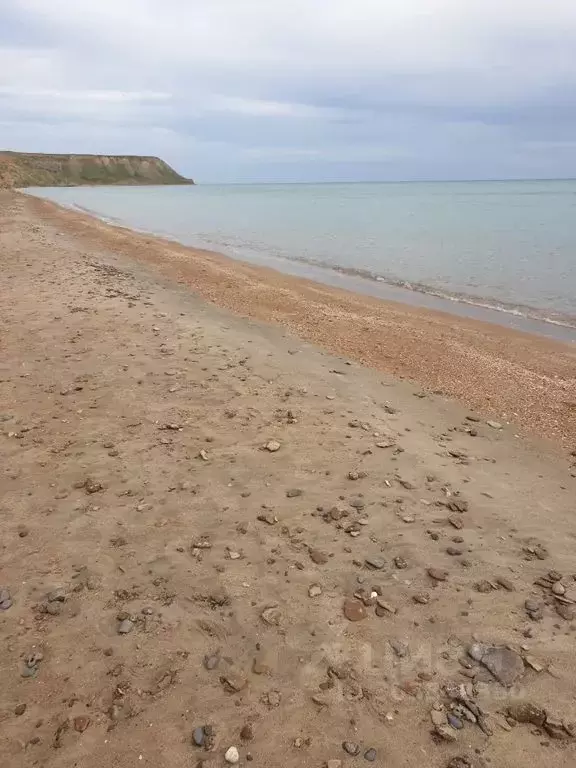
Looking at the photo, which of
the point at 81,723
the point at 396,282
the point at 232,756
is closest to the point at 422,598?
the point at 232,756

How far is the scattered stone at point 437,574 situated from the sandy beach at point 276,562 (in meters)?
0.03

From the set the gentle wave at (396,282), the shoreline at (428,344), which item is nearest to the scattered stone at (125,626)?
the shoreline at (428,344)

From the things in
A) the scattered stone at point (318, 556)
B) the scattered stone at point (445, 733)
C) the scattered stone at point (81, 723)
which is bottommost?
the scattered stone at point (81, 723)

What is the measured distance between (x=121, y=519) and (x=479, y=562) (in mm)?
2796

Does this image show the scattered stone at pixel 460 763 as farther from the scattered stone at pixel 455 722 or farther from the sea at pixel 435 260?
the sea at pixel 435 260

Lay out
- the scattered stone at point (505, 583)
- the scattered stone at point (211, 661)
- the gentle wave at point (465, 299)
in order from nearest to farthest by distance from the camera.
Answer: the scattered stone at point (211, 661)
the scattered stone at point (505, 583)
the gentle wave at point (465, 299)

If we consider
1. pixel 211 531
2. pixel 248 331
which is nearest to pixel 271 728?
pixel 211 531

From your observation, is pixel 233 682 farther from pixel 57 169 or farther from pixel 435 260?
pixel 57 169

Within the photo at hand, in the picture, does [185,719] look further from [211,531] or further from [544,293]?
[544,293]

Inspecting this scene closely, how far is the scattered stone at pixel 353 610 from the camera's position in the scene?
11.5 ft

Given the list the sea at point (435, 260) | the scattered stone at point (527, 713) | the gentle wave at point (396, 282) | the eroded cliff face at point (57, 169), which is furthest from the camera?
the eroded cliff face at point (57, 169)

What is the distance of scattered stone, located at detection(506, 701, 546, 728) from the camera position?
9.36 ft

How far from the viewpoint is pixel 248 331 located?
33.4 feet

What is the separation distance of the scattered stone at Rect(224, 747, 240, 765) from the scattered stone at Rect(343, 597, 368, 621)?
1.10m
